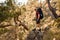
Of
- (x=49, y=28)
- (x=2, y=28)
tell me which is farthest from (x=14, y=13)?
(x=49, y=28)

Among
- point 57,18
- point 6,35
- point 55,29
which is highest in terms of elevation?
point 57,18

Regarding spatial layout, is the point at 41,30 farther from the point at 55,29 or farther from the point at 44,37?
the point at 55,29

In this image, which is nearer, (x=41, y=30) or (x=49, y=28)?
(x=41, y=30)

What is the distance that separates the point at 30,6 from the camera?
397 inches

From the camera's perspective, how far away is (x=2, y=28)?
349 inches

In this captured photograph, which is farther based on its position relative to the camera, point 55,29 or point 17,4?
point 17,4

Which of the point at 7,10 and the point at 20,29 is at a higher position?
the point at 7,10

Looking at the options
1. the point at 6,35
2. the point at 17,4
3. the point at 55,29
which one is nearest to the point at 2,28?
the point at 6,35

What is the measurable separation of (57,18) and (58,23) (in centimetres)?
32

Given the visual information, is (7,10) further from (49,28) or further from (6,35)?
(49,28)

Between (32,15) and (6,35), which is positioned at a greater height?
(32,15)

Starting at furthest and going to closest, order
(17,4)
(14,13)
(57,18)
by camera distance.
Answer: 1. (17,4)
2. (14,13)
3. (57,18)

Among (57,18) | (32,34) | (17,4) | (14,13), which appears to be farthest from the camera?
(17,4)

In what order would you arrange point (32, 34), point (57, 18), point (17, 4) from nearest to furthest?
point (32, 34) < point (57, 18) < point (17, 4)
